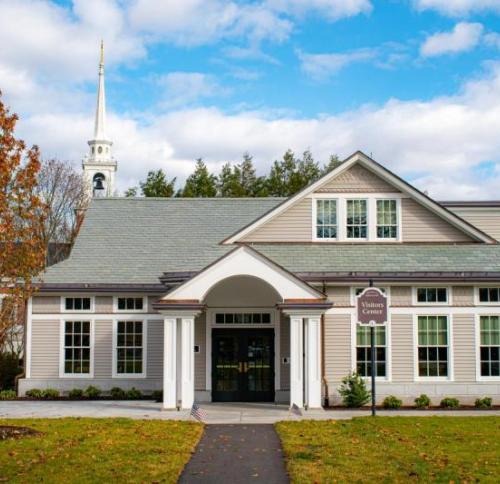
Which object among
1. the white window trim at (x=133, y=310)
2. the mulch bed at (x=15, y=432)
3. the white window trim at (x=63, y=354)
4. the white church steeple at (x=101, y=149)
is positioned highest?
the white church steeple at (x=101, y=149)

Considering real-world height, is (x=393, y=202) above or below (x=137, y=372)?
above

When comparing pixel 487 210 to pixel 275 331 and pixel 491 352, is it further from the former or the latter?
pixel 275 331

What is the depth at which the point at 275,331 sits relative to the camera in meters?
22.5

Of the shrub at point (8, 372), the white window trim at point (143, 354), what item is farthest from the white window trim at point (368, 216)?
the shrub at point (8, 372)

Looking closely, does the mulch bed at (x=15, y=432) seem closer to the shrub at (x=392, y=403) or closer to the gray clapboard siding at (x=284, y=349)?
the gray clapboard siding at (x=284, y=349)

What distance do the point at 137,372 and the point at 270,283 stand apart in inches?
247

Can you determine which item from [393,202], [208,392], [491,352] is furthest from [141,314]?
[491,352]

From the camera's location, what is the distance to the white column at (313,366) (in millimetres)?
19203

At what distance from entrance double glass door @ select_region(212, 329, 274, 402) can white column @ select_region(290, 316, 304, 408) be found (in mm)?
2994

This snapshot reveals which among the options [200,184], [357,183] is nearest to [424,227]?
[357,183]

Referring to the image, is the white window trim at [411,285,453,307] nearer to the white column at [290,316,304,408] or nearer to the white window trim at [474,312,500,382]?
the white window trim at [474,312,500,382]

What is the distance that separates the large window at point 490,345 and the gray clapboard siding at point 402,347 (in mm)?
2032

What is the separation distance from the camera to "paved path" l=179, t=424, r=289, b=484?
10727 mm

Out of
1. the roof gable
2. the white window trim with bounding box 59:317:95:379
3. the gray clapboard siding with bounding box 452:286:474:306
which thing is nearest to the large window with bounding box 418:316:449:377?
the gray clapboard siding with bounding box 452:286:474:306
